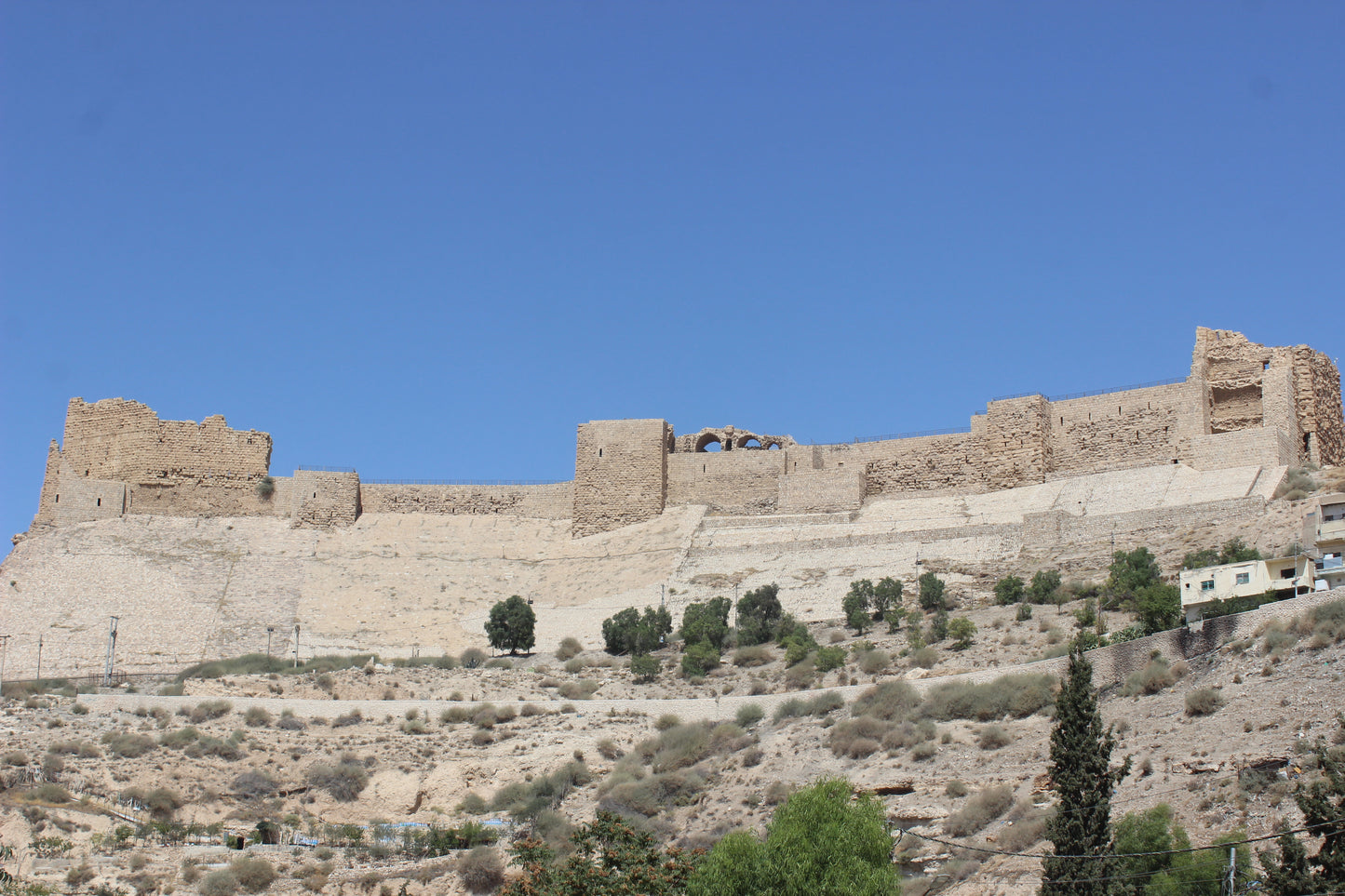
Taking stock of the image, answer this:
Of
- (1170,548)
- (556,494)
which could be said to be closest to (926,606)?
(1170,548)

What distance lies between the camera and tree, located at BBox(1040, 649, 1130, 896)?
18.5 meters

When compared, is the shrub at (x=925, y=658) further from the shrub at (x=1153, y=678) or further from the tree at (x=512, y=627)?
the tree at (x=512, y=627)

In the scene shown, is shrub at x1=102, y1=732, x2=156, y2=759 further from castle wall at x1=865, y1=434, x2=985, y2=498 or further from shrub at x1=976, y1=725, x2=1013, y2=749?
castle wall at x1=865, y1=434, x2=985, y2=498

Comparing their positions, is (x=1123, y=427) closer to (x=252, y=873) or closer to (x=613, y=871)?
(x=252, y=873)

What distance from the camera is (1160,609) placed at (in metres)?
28.9

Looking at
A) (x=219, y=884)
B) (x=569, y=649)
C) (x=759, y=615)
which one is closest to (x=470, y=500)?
(x=569, y=649)

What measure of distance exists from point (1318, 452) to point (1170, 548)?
8294 mm

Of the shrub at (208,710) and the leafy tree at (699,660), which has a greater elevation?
the leafy tree at (699,660)

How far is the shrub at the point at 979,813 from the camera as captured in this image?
23.4 meters

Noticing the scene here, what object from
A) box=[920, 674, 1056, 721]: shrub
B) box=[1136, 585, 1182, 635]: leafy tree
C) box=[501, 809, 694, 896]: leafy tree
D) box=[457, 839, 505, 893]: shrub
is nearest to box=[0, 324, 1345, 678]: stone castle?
box=[1136, 585, 1182, 635]: leafy tree

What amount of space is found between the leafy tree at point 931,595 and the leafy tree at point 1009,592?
1.26 metres

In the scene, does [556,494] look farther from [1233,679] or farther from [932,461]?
[1233,679]

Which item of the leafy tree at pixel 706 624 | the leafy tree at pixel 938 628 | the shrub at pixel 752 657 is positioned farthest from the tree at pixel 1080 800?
the leafy tree at pixel 706 624

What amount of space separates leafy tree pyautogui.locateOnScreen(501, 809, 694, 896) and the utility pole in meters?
18.7
